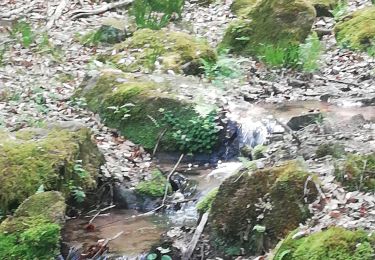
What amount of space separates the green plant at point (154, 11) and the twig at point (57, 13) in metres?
1.53

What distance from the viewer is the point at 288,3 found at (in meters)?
9.35

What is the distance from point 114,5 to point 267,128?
255 inches

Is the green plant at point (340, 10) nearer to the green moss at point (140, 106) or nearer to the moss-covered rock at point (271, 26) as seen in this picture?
the moss-covered rock at point (271, 26)

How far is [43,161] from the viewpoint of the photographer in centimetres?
527

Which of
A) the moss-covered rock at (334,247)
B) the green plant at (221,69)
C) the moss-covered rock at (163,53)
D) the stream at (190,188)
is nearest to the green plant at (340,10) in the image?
the green plant at (221,69)

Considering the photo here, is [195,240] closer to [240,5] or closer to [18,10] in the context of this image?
[240,5]

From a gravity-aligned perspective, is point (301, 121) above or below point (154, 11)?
below

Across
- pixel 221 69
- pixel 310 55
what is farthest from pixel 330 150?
pixel 221 69

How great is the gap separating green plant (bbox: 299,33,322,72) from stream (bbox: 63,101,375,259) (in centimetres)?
88

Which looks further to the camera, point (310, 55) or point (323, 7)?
point (323, 7)

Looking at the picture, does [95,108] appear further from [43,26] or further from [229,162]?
[43,26]

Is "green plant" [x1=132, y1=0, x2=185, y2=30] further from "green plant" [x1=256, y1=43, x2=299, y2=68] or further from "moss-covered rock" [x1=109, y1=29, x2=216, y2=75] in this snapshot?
"green plant" [x1=256, y1=43, x2=299, y2=68]

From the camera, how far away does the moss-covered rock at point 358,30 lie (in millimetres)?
8609

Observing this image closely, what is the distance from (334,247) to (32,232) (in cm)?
224
